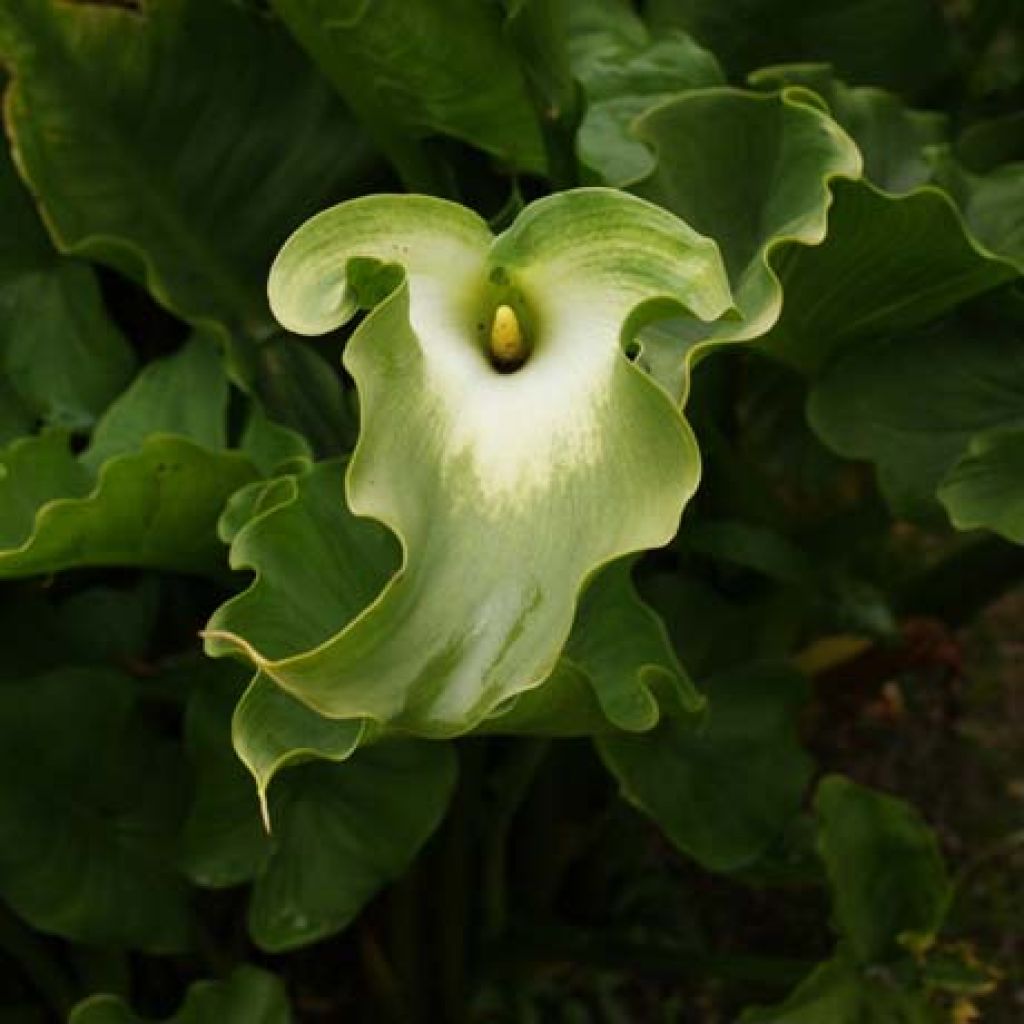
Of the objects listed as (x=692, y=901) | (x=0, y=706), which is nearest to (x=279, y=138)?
(x=0, y=706)

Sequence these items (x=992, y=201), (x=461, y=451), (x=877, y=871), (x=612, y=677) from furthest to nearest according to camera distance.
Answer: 1. (x=877, y=871)
2. (x=992, y=201)
3. (x=612, y=677)
4. (x=461, y=451)

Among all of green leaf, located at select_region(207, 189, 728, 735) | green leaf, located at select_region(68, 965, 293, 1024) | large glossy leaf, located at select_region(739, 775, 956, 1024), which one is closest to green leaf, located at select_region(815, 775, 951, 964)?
large glossy leaf, located at select_region(739, 775, 956, 1024)

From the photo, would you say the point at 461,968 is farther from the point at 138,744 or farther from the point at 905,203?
the point at 905,203

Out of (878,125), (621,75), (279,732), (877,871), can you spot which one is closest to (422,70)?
(621,75)

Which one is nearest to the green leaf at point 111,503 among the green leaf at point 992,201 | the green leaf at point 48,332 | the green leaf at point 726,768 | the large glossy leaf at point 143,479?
the large glossy leaf at point 143,479

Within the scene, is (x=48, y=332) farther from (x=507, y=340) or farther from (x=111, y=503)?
(x=507, y=340)

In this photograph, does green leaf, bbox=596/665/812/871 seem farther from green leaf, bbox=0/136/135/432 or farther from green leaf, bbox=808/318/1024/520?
green leaf, bbox=0/136/135/432

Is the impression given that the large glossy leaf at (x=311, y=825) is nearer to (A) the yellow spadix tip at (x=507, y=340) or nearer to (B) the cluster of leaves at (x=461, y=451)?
(B) the cluster of leaves at (x=461, y=451)
